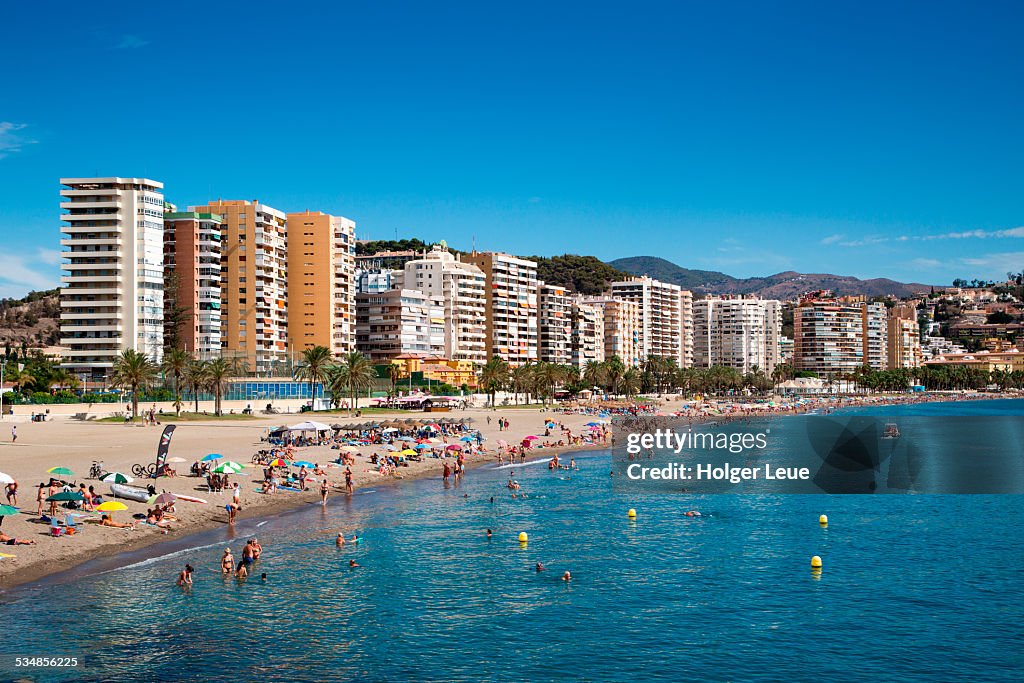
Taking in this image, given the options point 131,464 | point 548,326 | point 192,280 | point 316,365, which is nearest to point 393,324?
point 192,280

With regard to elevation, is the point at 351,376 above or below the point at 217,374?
below

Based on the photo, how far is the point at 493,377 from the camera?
5335 inches

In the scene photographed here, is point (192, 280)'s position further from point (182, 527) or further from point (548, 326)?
point (182, 527)

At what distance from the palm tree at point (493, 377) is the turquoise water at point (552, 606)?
89.2 meters

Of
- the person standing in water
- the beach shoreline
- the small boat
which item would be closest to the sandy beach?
the beach shoreline

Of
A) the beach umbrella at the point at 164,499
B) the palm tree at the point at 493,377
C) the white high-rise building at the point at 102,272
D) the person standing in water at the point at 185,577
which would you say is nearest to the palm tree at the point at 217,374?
the white high-rise building at the point at 102,272

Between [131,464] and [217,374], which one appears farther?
[217,374]

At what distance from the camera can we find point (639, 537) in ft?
136

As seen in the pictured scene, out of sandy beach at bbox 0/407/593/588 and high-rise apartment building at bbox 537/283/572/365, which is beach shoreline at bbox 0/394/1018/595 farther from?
high-rise apartment building at bbox 537/283/572/365

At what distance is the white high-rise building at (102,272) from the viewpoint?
126 m

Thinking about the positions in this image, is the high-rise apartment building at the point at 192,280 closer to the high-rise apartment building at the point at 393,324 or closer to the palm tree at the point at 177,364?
the high-rise apartment building at the point at 393,324

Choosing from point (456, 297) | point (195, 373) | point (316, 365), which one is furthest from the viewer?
point (456, 297)

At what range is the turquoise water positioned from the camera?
2483cm

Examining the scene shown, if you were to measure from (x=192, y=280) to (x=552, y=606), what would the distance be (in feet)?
380
